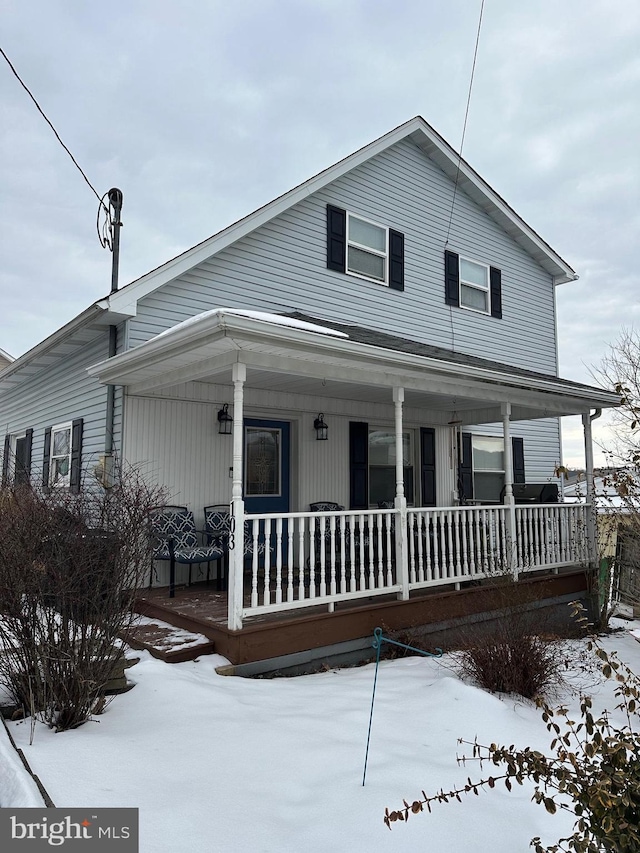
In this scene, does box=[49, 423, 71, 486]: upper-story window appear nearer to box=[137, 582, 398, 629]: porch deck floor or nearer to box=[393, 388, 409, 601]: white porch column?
box=[137, 582, 398, 629]: porch deck floor

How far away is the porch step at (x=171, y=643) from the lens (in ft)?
15.3

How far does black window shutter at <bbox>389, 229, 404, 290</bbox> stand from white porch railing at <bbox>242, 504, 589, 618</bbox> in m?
4.20

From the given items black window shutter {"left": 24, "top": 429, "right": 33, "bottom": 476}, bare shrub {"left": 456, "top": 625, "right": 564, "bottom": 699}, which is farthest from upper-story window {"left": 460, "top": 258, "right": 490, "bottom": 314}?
black window shutter {"left": 24, "top": 429, "right": 33, "bottom": 476}

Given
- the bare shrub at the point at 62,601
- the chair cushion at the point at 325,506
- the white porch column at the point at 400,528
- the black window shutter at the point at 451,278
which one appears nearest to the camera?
the bare shrub at the point at 62,601

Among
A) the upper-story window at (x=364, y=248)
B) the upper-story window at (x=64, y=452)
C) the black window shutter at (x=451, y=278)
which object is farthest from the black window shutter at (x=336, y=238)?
the upper-story window at (x=64, y=452)

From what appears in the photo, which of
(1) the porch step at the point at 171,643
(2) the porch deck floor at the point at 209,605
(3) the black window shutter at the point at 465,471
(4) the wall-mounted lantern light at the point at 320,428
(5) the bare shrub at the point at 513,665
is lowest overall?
(5) the bare shrub at the point at 513,665

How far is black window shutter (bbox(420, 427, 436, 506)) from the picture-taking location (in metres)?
10.0

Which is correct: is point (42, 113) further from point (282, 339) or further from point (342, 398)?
point (342, 398)

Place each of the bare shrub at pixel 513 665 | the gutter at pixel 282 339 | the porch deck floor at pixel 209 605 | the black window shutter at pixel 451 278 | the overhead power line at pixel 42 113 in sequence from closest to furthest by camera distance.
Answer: the gutter at pixel 282 339 → the bare shrub at pixel 513 665 → the porch deck floor at pixel 209 605 → the overhead power line at pixel 42 113 → the black window shutter at pixel 451 278

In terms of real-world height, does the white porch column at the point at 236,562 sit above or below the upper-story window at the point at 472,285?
below

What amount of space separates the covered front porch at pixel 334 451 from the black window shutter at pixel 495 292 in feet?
8.87

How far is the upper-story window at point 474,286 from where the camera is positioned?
11.4m

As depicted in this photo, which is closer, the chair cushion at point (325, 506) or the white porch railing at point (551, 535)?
the white porch railing at point (551, 535)

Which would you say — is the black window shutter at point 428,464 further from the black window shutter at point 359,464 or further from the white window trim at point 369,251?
the white window trim at point 369,251
